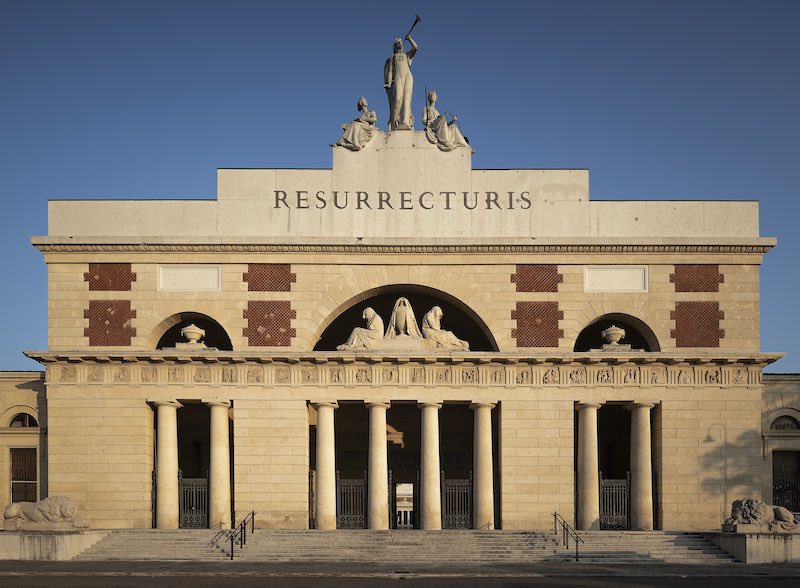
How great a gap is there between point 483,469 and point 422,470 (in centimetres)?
227

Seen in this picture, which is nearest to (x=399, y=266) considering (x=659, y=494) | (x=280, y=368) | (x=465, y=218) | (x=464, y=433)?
(x=465, y=218)

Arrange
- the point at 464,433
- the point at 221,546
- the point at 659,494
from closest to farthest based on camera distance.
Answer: the point at 221,546
the point at 659,494
the point at 464,433

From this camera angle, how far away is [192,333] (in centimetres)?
4097

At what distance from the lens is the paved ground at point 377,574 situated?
97.1 feet

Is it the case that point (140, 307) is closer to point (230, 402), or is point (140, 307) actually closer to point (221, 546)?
point (230, 402)

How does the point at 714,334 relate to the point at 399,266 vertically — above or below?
below

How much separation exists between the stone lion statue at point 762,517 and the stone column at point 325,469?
46.3ft

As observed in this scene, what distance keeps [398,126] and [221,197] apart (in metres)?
7.40

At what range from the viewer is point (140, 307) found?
41.2m

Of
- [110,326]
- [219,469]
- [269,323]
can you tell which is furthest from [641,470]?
[110,326]

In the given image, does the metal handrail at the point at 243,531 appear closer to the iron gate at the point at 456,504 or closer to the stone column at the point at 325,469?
the stone column at the point at 325,469

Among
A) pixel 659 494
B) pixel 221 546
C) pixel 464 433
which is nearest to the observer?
pixel 221 546

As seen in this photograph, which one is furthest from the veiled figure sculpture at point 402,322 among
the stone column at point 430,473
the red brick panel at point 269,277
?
the red brick panel at point 269,277

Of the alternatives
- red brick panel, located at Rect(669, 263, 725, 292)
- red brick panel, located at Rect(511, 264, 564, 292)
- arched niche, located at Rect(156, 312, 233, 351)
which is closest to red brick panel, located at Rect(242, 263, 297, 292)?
arched niche, located at Rect(156, 312, 233, 351)
